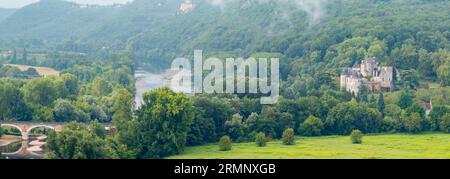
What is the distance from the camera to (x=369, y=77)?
50938 mm

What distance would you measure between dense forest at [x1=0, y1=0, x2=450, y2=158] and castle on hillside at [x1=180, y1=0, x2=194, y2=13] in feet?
5.43

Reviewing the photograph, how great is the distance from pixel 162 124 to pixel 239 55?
40287 mm

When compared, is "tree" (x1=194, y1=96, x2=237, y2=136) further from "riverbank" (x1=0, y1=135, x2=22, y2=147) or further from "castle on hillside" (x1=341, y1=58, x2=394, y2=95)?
"castle on hillside" (x1=341, y1=58, x2=394, y2=95)

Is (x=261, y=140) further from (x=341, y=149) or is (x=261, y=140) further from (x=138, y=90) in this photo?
(x=138, y=90)

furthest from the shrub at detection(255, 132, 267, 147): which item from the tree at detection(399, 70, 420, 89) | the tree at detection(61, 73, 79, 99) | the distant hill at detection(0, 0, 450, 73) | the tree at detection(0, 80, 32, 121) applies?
the distant hill at detection(0, 0, 450, 73)

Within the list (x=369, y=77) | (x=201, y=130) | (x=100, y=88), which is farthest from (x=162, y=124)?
(x=369, y=77)

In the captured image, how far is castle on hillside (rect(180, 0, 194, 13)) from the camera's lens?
4578 inches

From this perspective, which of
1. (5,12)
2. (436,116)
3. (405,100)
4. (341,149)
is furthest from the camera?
(5,12)

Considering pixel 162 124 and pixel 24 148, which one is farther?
pixel 24 148

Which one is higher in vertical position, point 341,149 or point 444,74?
point 444,74

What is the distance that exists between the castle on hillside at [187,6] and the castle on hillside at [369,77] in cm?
6351
